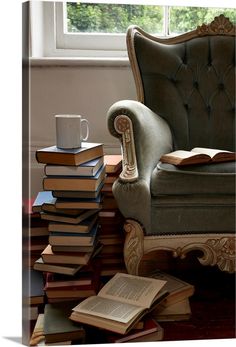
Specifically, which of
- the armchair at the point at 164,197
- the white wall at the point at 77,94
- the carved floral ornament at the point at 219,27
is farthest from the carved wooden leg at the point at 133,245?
the carved floral ornament at the point at 219,27

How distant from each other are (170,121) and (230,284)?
0.55 metres

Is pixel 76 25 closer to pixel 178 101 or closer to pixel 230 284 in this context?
pixel 178 101

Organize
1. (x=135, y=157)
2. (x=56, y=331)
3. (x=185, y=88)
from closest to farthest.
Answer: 1. (x=56, y=331)
2. (x=135, y=157)
3. (x=185, y=88)

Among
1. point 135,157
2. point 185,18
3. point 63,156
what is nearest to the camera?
point 63,156

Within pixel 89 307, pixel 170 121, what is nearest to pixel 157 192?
pixel 89 307

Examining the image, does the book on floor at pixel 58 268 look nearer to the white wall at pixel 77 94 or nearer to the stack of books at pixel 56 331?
the stack of books at pixel 56 331

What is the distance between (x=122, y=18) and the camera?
76.4 inches

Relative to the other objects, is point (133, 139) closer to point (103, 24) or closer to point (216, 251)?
point (216, 251)

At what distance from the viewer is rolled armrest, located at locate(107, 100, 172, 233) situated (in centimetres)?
117

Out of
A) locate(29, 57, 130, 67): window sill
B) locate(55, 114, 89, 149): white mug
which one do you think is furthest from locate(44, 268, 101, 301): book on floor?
locate(29, 57, 130, 67): window sill

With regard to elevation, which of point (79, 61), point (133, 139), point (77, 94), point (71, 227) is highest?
point (79, 61)

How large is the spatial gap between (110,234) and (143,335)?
0.37 meters

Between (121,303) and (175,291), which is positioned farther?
(175,291)

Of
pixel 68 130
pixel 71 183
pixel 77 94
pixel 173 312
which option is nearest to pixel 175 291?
pixel 173 312
